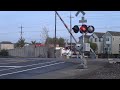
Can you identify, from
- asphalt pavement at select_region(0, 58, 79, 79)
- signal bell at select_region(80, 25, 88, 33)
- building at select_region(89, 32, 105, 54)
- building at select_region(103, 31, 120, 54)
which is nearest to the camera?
asphalt pavement at select_region(0, 58, 79, 79)

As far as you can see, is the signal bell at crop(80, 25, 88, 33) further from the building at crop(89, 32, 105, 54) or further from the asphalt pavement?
the building at crop(89, 32, 105, 54)

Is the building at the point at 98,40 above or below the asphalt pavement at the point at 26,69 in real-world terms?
above

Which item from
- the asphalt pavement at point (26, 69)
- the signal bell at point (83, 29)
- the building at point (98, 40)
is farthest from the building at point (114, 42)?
the building at point (98, 40)

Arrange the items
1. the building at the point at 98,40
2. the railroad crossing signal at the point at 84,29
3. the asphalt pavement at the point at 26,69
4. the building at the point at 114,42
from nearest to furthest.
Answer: the asphalt pavement at the point at 26,69 → the railroad crossing signal at the point at 84,29 → the building at the point at 114,42 → the building at the point at 98,40

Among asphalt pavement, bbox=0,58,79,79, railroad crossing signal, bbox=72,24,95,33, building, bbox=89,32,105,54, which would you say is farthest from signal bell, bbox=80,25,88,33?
building, bbox=89,32,105,54

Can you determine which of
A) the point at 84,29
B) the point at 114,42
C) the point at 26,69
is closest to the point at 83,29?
the point at 84,29

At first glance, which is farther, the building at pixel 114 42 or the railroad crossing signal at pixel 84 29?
the building at pixel 114 42

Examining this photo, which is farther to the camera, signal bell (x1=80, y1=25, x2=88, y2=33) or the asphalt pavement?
signal bell (x1=80, y1=25, x2=88, y2=33)

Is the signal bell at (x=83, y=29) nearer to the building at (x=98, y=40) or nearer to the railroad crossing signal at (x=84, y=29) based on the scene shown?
the railroad crossing signal at (x=84, y=29)

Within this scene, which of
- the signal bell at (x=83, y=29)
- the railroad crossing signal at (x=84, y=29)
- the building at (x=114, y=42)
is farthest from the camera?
the building at (x=114, y=42)
